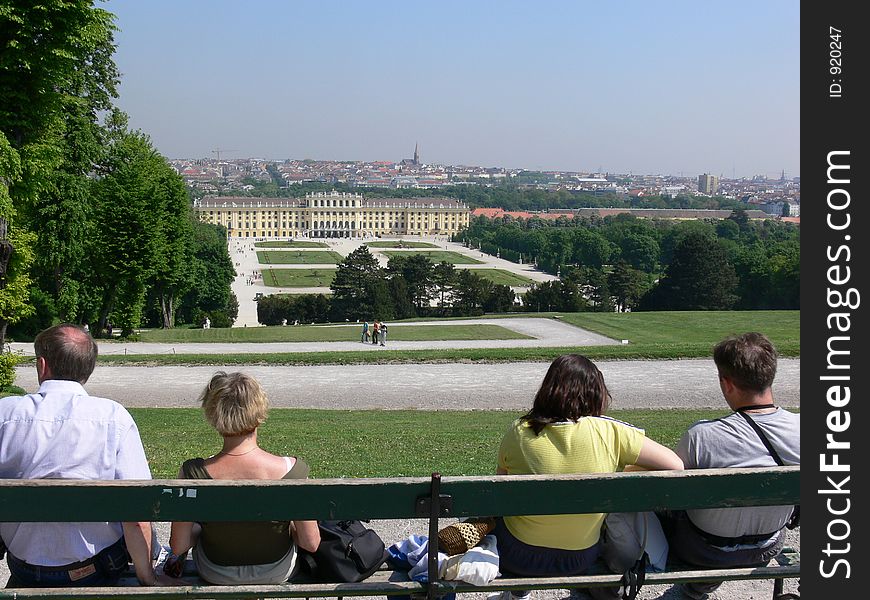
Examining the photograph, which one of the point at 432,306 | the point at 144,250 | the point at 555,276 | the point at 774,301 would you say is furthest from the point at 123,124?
the point at 555,276

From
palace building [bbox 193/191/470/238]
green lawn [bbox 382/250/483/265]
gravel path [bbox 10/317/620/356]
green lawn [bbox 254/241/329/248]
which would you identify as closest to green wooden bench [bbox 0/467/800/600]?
gravel path [bbox 10/317/620/356]

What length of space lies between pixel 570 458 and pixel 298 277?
71.7 m

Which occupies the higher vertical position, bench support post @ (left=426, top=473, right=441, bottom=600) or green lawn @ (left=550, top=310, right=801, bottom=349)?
bench support post @ (left=426, top=473, right=441, bottom=600)

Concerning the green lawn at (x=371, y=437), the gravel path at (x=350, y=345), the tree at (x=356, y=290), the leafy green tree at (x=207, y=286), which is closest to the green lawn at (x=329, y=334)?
the gravel path at (x=350, y=345)

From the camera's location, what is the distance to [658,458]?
3.27 metres

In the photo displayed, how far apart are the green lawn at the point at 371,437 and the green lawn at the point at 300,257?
249ft

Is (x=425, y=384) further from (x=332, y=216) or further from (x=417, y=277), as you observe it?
(x=332, y=216)

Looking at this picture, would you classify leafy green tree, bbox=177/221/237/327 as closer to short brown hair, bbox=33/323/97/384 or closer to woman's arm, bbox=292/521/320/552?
short brown hair, bbox=33/323/97/384

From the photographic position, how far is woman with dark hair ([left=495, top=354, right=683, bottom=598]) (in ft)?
10.7

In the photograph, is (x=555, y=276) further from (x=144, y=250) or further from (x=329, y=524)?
(x=329, y=524)

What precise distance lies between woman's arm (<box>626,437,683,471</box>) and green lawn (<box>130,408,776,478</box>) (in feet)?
12.7

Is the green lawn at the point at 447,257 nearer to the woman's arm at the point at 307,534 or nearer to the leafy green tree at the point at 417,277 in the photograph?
→ the leafy green tree at the point at 417,277

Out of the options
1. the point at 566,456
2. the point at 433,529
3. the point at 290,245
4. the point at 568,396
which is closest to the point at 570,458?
the point at 566,456

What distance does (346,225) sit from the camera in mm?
151125
